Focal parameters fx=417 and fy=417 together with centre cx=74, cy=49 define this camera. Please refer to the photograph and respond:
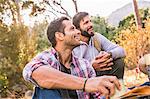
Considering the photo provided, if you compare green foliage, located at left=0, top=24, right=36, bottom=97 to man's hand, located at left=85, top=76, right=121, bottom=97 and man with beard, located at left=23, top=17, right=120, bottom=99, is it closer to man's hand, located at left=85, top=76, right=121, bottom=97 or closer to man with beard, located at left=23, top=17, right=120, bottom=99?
man with beard, located at left=23, top=17, right=120, bottom=99

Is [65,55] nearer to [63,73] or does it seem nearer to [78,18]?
[63,73]

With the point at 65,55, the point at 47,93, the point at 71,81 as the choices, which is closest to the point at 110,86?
the point at 71,81

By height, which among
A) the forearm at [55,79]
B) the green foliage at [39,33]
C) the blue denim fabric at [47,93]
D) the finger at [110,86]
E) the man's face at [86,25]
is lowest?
the blue denim fabric at [47,93]

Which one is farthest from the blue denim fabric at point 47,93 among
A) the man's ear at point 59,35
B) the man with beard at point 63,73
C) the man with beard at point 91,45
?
the man with beard at point 91,45

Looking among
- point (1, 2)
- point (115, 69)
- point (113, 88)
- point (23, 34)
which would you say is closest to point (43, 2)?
point (1, 2)

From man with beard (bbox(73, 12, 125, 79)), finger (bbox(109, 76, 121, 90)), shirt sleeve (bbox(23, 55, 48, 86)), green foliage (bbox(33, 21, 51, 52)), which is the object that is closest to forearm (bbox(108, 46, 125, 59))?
man with beard (bbox(73, 12, 125, 79))

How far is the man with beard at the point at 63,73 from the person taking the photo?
57.0 inches

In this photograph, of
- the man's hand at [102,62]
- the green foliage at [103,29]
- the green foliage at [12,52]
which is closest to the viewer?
the man's hand at [102,62]

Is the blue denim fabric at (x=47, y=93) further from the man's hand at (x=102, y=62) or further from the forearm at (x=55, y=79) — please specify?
the man's hand at (x=102, y=62)

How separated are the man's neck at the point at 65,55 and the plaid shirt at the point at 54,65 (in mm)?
34

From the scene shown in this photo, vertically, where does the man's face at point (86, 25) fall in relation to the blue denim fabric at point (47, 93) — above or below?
above

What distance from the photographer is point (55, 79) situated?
158cm

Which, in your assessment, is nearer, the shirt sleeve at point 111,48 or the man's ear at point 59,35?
the man's ear at point 59,35

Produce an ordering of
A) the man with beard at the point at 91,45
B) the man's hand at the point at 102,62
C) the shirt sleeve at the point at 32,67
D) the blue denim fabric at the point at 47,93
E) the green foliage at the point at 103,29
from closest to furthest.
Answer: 1. the shirt sleeve at the point at 32,67
2. the blue denim fabric at the point at 47,93
3. the man's hand at the point at 102,62
4. the man with beard at the point at 91,45
5. the green foliage at the point at 103,29
